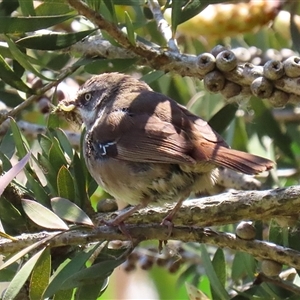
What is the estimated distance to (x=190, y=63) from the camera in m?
2.77

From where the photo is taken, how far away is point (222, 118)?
340 cm

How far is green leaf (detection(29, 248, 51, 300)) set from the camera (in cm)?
226

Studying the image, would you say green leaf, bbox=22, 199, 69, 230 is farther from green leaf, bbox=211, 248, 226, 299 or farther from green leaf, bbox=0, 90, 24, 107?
green leaf, bbox=0, 90, 24, 107

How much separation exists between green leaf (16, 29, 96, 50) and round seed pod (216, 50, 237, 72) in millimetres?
535

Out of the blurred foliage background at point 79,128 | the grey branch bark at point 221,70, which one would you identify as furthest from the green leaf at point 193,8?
the grey branch bark at point 221,70

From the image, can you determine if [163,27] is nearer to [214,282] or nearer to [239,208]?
[239,208]

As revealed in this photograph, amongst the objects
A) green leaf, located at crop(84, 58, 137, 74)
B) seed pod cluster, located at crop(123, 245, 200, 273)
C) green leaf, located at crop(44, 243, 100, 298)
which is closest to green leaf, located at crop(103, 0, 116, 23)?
green leaf, located at crop(84, 58, 137, 74)

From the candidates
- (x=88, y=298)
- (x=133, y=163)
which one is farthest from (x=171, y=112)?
(x=88, y=298)

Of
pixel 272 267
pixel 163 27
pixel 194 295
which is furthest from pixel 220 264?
pixel 163 27

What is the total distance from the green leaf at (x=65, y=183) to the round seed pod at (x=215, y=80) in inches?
24.6

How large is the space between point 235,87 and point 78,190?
73 centimetres

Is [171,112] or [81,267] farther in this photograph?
[171,112]

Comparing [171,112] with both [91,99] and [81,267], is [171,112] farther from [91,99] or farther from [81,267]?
[81,267]

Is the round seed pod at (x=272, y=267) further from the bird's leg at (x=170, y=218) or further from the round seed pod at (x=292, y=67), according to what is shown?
the round seed pod at (x=292, y=67)
